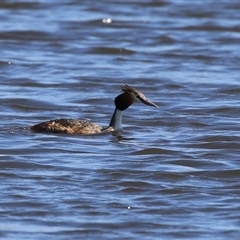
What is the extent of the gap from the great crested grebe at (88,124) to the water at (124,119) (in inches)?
4.9

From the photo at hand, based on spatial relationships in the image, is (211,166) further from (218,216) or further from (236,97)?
(236,97)

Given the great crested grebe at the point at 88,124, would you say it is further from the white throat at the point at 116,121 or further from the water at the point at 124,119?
the water at the point at 124,119

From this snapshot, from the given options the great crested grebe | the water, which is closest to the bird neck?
the great crested grebe

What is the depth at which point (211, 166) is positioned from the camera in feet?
39.5

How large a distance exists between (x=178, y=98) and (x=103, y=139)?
3451mm

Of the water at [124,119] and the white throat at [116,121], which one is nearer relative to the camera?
the water at [124,119]

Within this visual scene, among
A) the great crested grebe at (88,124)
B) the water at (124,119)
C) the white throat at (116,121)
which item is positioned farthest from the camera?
the white throat at (116,121)

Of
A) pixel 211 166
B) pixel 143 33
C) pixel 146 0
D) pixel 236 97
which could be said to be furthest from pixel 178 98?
pixel 146 0

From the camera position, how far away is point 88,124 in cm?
1378

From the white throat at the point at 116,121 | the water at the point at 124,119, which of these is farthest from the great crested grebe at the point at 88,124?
the water at the point at 124,119

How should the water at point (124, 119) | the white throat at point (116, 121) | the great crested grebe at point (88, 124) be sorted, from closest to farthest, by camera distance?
the water at point (124, 119) → the great crested grebe at point (88, 124) → the white throat at point (116, 121)

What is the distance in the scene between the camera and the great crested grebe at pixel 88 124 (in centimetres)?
1366

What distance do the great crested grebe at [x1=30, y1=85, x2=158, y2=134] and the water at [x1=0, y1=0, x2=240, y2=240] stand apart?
0.12 metres

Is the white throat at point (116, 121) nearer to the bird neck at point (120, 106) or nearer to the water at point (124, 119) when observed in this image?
the bird neck at point (120, 106)
